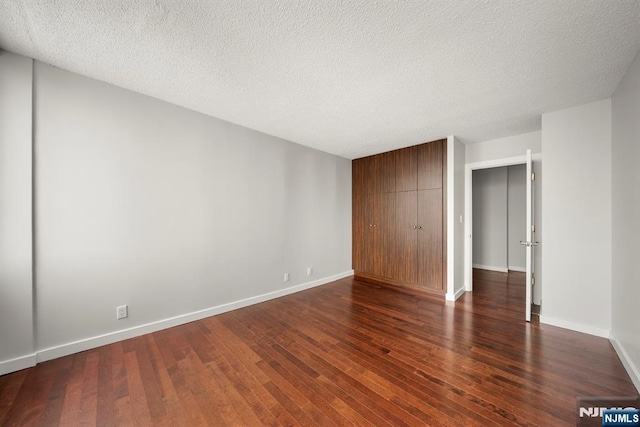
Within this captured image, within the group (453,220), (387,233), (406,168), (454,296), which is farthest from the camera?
(387,233)

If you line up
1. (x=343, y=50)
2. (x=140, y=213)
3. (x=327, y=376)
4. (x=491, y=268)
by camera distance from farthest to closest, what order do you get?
(x=491, y=268) → (x=140, y=213) → (x=327, y=376) → (x=343, y=50)

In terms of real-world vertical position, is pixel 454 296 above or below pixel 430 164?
below

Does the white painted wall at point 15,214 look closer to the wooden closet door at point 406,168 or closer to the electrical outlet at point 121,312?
the electrical outlet at point 121,312

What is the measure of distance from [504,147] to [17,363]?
20.1ft

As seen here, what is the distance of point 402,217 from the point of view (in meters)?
4.26

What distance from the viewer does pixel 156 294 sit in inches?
101

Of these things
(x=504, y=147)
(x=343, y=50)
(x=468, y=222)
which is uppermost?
(x=343, y=50)

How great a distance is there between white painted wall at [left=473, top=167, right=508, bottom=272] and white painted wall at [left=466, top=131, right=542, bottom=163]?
2044 millimetres

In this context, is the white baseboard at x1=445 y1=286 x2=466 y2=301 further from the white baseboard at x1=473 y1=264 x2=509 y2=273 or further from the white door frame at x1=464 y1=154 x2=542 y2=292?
the white baseboard at x1=473 y1=264 x2=509 y2=273

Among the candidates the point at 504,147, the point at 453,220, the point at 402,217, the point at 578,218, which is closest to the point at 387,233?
the point at 402,217

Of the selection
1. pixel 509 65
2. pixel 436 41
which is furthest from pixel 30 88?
pixel 509 65

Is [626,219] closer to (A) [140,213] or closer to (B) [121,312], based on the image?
(A) [140,213]

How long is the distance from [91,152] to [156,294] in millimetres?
1575

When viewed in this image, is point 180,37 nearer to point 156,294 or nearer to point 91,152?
point 91,152
